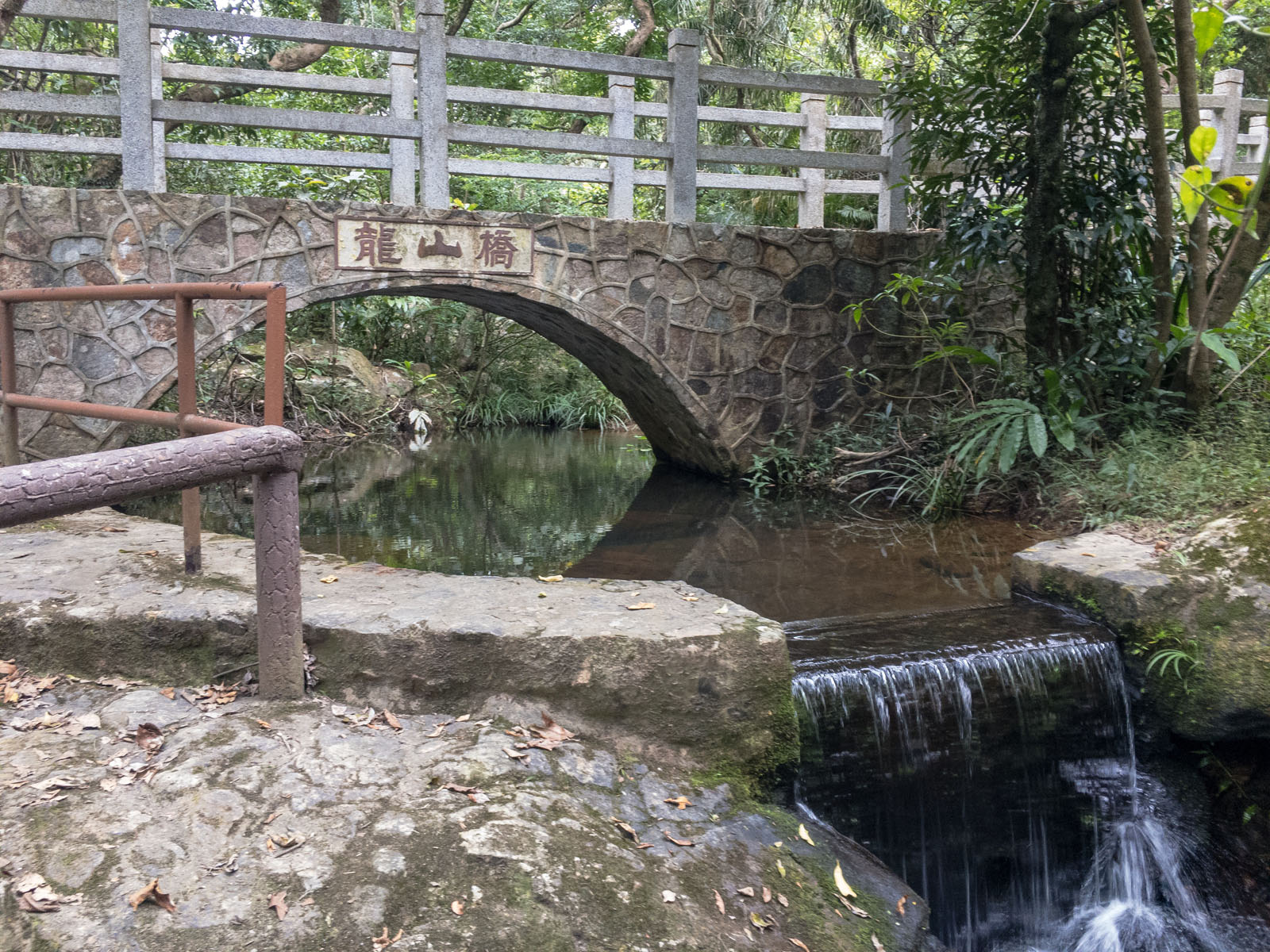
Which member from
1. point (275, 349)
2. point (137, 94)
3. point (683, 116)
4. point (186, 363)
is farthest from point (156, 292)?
point (683, 116)

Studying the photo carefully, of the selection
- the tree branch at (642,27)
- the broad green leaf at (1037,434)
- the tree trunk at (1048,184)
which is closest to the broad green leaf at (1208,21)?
the broad green leaf at (1037,434)

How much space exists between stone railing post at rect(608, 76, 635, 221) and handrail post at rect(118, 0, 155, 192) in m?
2.64

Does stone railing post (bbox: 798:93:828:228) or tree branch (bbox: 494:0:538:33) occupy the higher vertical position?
tree branch (bbox: 494:0:538:33)

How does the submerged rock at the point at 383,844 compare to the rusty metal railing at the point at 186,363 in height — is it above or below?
below

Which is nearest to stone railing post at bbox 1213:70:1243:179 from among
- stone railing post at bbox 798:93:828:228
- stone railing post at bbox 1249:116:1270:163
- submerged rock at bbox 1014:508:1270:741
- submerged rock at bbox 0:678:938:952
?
stone railing post at bbox 1249:116:1270:163

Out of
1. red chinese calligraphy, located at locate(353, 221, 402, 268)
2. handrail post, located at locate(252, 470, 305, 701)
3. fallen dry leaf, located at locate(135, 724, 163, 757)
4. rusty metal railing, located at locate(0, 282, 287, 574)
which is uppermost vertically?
red chinese calligraphy, located at locate(353, 221, 402, 268)

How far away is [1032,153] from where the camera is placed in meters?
5.87

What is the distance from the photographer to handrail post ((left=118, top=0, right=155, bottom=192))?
209 inches

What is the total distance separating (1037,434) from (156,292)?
4298 mm

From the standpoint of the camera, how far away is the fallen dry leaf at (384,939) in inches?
67.9

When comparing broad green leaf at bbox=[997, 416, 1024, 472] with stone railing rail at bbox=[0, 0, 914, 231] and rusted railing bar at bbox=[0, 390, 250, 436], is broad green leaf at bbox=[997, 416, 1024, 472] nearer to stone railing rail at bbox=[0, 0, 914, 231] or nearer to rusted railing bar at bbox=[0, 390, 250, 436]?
stone railing rail at bbox=[0, 0, 914, 231]

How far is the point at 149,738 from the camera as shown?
7.20 feet

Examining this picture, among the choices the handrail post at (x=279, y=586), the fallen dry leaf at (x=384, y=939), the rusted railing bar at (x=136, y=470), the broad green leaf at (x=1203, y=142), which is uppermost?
the broad green leaf at (x=1203, y=142)

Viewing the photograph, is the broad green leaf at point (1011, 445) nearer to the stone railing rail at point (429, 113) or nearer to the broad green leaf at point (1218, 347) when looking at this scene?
the broad green leaf at point (1218, 347)
